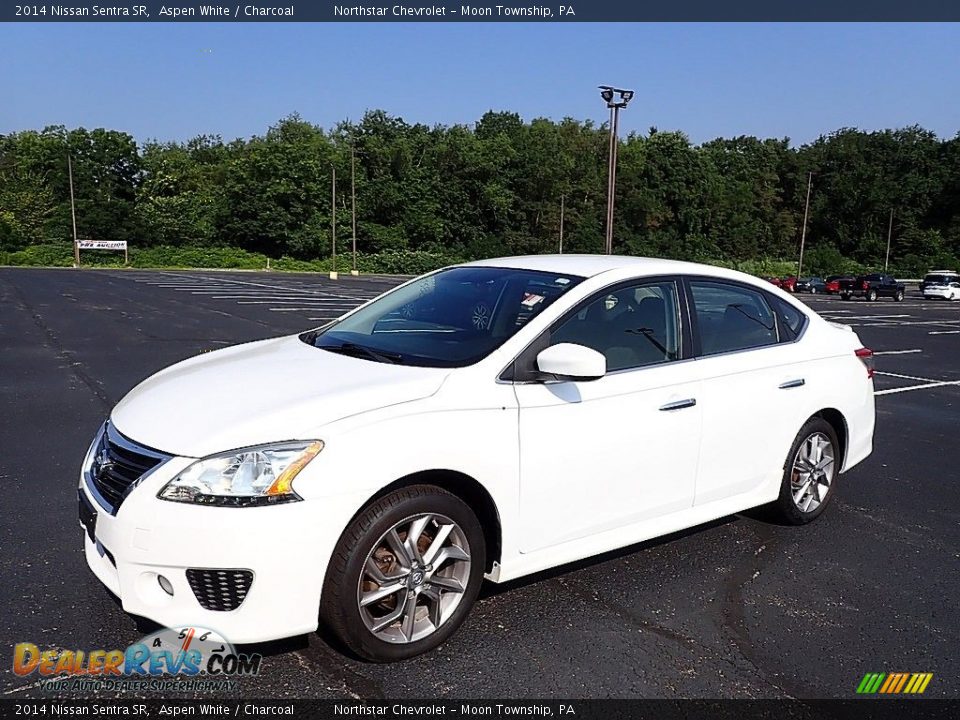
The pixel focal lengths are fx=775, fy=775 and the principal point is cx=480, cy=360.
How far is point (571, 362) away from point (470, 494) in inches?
27.5

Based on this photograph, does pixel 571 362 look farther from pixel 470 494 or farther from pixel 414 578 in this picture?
pixel 414 578

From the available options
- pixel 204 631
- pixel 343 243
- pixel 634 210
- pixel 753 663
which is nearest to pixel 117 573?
pixel 204 631

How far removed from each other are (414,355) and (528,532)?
953 millimetres

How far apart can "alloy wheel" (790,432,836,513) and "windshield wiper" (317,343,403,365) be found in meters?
2.57

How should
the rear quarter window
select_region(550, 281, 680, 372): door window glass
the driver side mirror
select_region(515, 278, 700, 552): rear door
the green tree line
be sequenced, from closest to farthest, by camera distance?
1. the driver side mirror
2. select_region(515, 278, 700, 552): rear door
3. select_region(550, 281, 680, 372): door window glass
4. the rear quarter window
5. the green tree line

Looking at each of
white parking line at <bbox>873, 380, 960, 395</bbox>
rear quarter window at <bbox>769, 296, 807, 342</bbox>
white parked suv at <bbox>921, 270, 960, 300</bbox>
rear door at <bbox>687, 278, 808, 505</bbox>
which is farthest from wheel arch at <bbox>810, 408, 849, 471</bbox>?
white parked suv at <bbox>921, 270, 960, 300</bbox>

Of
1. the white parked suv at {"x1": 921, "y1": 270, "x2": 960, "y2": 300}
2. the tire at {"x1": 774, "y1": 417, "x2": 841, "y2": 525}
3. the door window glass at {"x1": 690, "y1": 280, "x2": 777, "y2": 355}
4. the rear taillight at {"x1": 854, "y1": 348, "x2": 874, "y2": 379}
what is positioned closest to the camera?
the door window glass at {"x1": 690, "y1": 280, "x2": 777, "y2": 355}

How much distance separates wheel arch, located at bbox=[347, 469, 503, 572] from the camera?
9.83ft

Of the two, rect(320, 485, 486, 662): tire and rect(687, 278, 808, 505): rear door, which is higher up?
rect(687, 278, 808, 505): rear door

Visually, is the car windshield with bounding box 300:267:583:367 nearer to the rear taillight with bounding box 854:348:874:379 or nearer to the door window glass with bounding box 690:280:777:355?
the door window glass with bounding box 690:280:777:355

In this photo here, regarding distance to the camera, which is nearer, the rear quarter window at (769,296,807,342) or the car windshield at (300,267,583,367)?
the car windshield at (300,267,583,367)

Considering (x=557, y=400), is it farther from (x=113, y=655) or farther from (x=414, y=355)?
(x=113, y=655)

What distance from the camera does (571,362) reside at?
3.28 m

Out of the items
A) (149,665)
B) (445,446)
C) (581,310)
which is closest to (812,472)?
(581,310)
